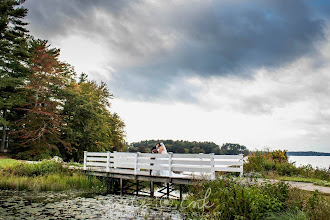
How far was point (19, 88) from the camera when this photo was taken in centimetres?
2902

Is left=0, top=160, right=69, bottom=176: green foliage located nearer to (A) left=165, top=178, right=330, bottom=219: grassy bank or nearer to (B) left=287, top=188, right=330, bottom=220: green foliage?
(A) left=165, top=178, right=330, bottom=219: grassy bank

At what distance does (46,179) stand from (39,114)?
546 inches

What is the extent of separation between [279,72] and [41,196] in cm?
1483

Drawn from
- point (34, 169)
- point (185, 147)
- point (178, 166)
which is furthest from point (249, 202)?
point (185, 147)

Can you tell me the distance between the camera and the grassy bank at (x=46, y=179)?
1434 cm

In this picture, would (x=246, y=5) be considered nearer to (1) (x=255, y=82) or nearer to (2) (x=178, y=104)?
(1) (x=255, y=82)

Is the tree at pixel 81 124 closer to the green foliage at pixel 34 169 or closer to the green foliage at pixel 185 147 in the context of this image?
the green foliage at pixel 34 169

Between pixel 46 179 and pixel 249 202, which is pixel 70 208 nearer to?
pixel 46 179

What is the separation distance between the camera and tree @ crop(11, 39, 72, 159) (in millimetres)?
26281

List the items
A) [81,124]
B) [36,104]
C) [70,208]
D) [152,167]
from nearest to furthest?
1. [70,208]
2. [152,167]
3. [36,104]
4. [81,124]

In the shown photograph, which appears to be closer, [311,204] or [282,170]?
[311,204]

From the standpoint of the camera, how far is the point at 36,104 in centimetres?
2659

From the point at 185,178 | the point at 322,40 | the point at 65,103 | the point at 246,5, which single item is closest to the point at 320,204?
the point at 185,178

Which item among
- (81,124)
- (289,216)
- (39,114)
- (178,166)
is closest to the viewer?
(289,216)
